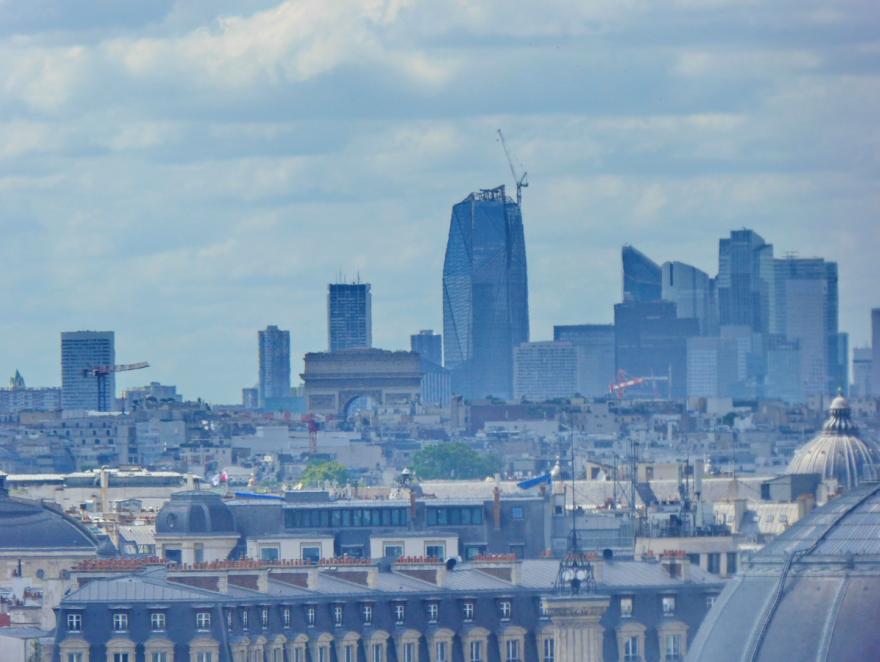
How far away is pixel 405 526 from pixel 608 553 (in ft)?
48.2

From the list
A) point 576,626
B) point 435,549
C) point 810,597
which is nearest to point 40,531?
point 435,549

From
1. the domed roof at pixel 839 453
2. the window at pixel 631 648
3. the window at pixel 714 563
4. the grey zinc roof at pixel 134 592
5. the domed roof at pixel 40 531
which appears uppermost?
the domed roof at pixel 839 453

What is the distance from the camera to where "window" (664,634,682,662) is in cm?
10358

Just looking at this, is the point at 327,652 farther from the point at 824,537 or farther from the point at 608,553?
the point at 824,537

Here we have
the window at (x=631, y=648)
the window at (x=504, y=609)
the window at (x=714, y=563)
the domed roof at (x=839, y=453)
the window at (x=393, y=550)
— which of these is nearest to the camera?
the window at (x=631, y=648)

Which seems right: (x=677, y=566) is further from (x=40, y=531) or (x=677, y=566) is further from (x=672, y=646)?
(x=40, y=531)

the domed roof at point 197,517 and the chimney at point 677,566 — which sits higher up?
the domed roof at point 197,517

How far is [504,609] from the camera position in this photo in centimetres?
10575

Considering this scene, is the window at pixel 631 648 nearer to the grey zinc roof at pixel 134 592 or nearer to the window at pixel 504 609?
the window at pixel 504 609

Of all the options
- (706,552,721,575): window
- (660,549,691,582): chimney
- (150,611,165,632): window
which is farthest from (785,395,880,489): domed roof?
(150,611,165,632): window

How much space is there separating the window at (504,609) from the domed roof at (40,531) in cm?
3103

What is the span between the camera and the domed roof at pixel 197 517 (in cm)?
12519

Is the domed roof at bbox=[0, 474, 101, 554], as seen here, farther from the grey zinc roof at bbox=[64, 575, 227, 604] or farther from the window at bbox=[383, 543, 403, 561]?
the grey zinc roof at bbox=[64, 575, 227, 604]

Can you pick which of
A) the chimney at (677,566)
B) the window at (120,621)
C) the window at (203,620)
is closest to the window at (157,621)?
the window at (120,621)
